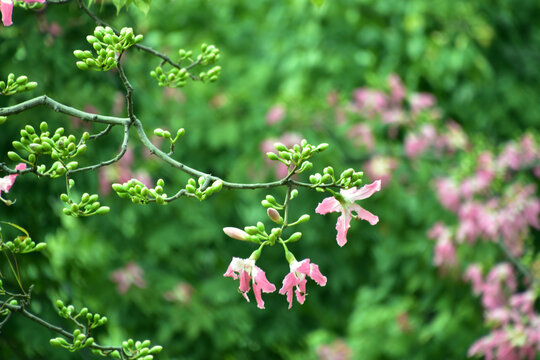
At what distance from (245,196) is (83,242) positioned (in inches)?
47.9

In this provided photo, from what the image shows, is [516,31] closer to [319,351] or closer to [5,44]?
[319,351]

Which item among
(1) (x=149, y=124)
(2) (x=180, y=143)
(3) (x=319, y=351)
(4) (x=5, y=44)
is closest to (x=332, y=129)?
(2) (x=180, y=143)

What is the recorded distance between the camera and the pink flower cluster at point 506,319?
350 cm

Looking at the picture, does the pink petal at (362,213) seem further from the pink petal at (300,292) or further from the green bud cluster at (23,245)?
the green bud cluster at (23,245)

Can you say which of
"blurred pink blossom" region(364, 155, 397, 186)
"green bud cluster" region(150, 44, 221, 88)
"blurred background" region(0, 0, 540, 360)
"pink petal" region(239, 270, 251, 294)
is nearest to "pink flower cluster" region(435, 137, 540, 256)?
Answer: "blurred background" region(0, 0, 540, 360)

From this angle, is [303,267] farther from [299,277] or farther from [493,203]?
[493,203]

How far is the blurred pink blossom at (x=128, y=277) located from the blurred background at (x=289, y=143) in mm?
14

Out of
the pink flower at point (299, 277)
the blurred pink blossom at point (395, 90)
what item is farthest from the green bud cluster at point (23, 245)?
the blurred pink blossom at point (395, 90)

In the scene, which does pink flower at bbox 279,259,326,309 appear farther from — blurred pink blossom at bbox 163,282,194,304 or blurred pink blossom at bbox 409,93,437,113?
blurred pink blossom at bbox 409,93,437,113

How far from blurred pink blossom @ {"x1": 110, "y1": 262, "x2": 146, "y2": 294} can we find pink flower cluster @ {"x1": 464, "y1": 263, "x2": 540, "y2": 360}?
182 centimetres

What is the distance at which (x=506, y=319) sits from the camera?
143 inches

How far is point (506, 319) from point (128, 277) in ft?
6.57

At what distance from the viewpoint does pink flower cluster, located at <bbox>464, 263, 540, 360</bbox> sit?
3.50 m

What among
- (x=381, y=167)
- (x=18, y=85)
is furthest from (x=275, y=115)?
(x=18, y=85)
